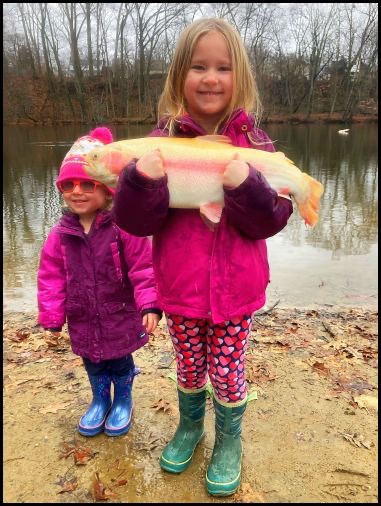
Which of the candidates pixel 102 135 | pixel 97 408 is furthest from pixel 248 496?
pixel 102 135

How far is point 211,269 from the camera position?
2051 mm

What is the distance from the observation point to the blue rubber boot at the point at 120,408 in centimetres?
272

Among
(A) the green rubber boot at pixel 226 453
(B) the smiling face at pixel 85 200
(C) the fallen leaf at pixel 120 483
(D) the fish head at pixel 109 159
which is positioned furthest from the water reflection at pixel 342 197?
(D) the fish head at pixel 109 159

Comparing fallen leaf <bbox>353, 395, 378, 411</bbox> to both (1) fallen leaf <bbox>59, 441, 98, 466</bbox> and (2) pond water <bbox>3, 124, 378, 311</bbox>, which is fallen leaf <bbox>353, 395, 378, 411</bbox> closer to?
(1) fallen leaf <bbox>59, 441, 98, 466</bbox>

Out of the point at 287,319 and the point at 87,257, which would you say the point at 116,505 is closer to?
the point at 87,257

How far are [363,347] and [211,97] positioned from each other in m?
2.70

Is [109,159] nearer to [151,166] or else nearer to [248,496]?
[151,166]

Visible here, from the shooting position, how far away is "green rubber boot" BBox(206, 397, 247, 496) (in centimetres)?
228

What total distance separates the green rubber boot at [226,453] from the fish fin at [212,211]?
103 cm

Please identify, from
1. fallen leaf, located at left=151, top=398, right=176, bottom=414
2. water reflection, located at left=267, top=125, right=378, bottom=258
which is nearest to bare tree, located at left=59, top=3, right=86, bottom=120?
water reflection, located at left=267, top=125, right=378, bottom=258

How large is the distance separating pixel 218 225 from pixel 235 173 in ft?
0.96

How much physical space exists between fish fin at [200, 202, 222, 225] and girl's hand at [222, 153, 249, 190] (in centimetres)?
11

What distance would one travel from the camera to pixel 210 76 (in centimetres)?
201

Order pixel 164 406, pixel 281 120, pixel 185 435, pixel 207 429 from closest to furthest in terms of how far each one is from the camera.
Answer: pixel 185 435 → pixel 207 429 → pixel 164 406 → pixel 281 120
